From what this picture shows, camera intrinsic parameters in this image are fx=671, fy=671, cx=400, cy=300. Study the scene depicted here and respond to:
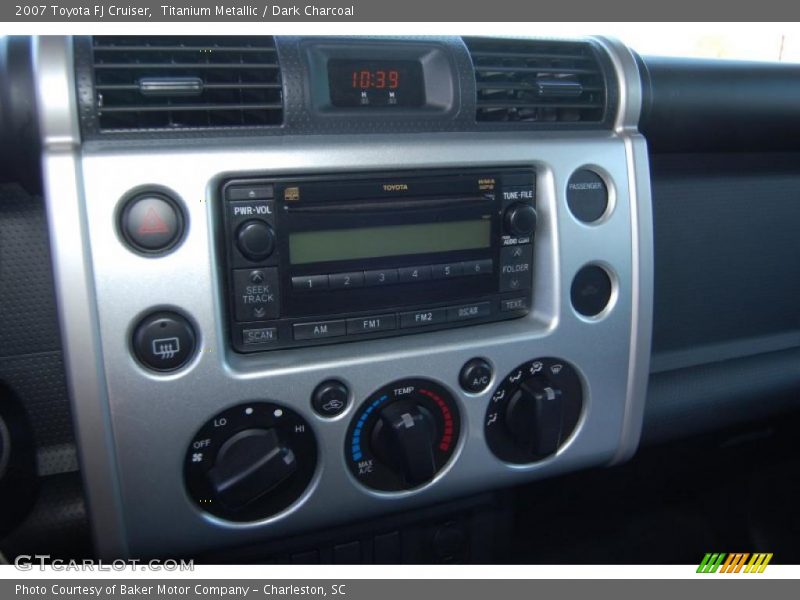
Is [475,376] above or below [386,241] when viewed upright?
below

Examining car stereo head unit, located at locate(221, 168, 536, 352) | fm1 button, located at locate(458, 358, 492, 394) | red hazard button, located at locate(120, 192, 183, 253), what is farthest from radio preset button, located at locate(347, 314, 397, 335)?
red hazard button, located at locate(120, 192, 183, 253)

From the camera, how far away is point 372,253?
0.75 m

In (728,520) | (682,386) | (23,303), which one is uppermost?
(23,303)

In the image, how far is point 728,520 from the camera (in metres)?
1.37

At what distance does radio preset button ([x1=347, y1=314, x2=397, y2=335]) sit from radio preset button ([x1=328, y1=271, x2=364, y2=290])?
4 cm

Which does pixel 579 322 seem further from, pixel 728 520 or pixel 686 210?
pixel 728 520

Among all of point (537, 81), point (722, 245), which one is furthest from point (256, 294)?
point (722, 245)

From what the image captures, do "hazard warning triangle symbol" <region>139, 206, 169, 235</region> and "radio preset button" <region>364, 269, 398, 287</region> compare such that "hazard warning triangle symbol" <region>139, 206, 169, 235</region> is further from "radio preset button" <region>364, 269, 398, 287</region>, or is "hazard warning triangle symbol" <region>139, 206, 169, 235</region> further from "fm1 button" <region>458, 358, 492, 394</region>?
"fm1 button" <region>458, 358, 492, 394</region>

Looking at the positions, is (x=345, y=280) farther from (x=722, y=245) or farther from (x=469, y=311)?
(x=722, y=245)

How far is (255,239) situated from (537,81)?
0.38 m

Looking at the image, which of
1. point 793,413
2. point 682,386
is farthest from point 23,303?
point 793,413

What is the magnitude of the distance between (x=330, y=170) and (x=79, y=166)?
240mm

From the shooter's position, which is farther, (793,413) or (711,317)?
(793,413)

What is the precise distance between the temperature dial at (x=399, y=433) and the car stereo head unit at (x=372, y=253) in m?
0.08
